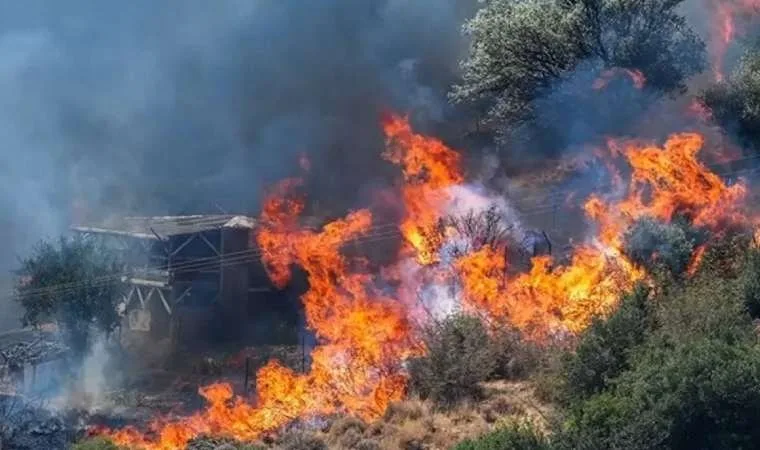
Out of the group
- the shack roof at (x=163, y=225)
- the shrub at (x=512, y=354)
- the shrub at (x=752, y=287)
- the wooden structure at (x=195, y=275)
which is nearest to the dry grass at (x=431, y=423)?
the shrub at (x=512, y=354)

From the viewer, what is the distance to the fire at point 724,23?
3509 centimetres

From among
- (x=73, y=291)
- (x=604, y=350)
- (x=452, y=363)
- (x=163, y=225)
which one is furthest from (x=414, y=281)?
(x=604, y=350)

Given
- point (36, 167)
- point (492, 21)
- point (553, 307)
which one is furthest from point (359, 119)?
point (553, 307)

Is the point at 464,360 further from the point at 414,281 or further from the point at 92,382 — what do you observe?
the point at 92,382

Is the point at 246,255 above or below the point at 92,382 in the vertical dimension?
above

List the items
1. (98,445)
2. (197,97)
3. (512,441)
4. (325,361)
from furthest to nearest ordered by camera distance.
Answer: (197,97) < (325,361) < (98,445) < (512,441)

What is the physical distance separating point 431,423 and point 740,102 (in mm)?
14971

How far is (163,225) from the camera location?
113 ft

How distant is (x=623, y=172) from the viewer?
94.8 ft

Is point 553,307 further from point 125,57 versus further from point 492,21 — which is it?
point 125,57

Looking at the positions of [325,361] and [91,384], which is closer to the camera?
[325,361]

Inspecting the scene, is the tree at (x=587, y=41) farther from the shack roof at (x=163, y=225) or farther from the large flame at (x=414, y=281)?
the shack roof at (x=163, y=225)

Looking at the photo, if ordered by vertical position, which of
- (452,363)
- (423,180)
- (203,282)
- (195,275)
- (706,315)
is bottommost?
(452,363)

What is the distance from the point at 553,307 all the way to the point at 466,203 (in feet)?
20.2
